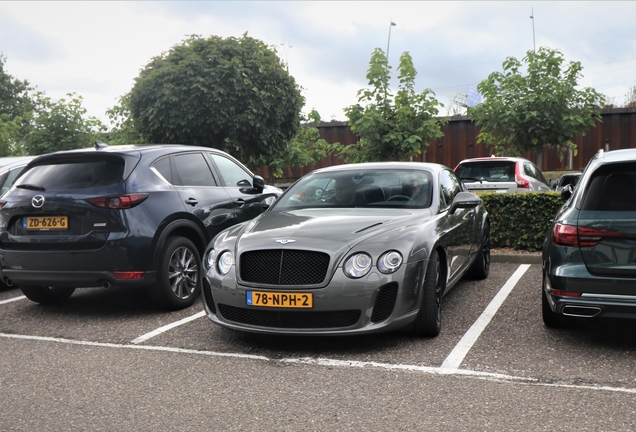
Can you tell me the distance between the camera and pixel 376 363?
15.6 ft

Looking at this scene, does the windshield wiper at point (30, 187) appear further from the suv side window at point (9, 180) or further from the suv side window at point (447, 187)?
the suv side window at point (447, 187)

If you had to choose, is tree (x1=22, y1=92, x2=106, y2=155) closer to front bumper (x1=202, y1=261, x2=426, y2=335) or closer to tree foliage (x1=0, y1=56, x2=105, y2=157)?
tree foliage (x1=0, y1=56, x2=105, y2=157)

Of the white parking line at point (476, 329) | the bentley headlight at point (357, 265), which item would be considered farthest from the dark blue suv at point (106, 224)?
the white parking line at point (476, 329)

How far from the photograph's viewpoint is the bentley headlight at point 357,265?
4.90m

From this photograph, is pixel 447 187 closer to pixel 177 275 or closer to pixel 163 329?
pixel 177 275

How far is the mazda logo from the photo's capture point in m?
6.26

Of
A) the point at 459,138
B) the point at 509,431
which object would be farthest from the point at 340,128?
the point at 509,431

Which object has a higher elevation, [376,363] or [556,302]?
[556,302]

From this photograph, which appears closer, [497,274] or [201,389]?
[201,389]

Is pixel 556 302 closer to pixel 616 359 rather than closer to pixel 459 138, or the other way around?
pixel 616 359

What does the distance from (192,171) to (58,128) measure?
17517mm

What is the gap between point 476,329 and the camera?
569 cm

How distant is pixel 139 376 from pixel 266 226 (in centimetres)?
166

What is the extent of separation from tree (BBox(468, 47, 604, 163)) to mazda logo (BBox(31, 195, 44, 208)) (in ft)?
59.2
